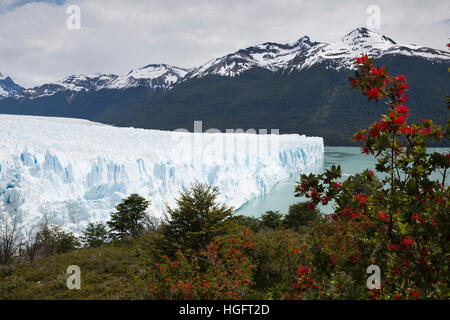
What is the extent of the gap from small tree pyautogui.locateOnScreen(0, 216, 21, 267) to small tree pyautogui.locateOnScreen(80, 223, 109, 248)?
1.88 meters

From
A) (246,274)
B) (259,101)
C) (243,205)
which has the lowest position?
(243,205)

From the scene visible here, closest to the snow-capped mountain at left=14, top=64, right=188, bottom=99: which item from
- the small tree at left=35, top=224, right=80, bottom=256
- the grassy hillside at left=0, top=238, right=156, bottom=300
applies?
the small tree at left=35, top=224, right=80, bottom=256

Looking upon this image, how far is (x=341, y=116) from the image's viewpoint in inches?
2948

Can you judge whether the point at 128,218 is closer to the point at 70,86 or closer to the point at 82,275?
the point at 82,275

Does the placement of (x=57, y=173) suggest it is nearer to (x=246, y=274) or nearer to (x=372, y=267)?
(x=246, y=274)

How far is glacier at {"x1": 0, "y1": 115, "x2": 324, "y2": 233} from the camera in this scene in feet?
30.0

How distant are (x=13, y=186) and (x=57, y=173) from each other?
4.81ft

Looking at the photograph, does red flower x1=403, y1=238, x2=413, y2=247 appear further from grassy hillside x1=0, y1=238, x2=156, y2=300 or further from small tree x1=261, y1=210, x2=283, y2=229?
small tree x1=261, y1=210, x2=283, y2=229

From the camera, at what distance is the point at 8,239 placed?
7852 millimetres

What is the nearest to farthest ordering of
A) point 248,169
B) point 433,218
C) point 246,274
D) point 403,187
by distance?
1. point 433,218
2. point 403,187
3. point 246,274
4. point 248,169

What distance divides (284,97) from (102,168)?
91815mm

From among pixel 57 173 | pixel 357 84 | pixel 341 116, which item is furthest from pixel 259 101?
pixel 357 84

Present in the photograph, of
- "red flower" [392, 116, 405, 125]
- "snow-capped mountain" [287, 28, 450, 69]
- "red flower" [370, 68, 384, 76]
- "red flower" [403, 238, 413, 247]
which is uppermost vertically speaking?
"snow-capped mountain" [287, 28, 450, 69]

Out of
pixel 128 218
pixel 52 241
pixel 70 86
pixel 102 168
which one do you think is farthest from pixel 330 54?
pixel 70 86
